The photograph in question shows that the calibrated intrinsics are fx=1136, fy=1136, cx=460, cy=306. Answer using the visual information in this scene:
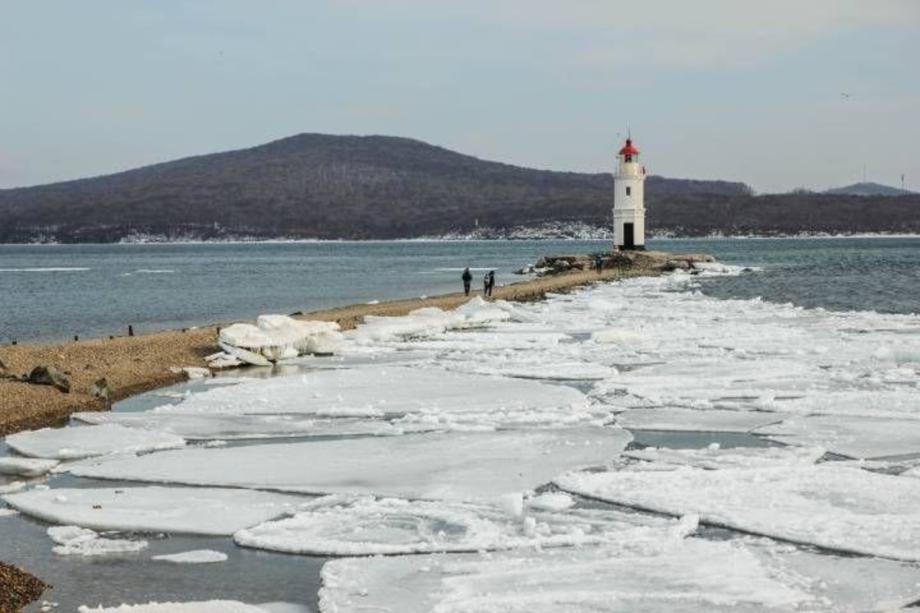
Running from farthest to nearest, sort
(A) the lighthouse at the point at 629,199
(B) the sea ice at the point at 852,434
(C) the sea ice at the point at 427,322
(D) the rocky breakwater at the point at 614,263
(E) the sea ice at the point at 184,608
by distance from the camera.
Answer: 1. (A) the lighthouse at the point at 629,199
2. (D) the rocky breakwater at the point at 614,263
3. (C) the sea ice at the point at 427,322
4. (B) the sea ice at the point at 852,434
5. (E) the sea ice at the point at 184,608

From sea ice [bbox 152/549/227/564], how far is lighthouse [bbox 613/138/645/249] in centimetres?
6076

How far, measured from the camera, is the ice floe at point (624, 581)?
6.60 m

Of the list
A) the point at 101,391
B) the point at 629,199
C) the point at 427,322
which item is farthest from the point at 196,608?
the point at 629,199

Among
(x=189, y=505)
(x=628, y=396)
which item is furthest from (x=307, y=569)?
(x=628, y=396)

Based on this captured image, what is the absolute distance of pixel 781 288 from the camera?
47.7 meters

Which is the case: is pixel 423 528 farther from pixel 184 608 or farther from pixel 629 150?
pixel 629 150

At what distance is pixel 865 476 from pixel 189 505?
18.7 ft

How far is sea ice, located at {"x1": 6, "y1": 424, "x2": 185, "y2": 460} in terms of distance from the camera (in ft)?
36.9

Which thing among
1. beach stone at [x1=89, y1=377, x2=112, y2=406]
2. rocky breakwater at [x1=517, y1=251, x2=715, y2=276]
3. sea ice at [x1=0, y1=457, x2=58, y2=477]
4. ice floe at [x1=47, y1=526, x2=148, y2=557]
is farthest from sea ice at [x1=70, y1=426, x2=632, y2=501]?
rocky breakwater at [x1=517, y1=251, x2=715, y2=276]

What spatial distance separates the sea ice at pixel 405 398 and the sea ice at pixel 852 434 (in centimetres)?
230

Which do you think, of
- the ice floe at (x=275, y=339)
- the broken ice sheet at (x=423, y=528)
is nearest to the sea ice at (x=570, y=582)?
the broken ice sheet at (x=423, y=528)

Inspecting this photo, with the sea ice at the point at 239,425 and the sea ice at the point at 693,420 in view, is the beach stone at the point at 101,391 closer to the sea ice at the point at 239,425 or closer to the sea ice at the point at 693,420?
the sea ice at the point at 239,425

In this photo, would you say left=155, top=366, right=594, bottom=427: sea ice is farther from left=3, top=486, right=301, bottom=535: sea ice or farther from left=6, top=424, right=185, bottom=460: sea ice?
left=3, top=486, right=301, bottom=535: sea ice

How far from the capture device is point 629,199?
67.8 m
